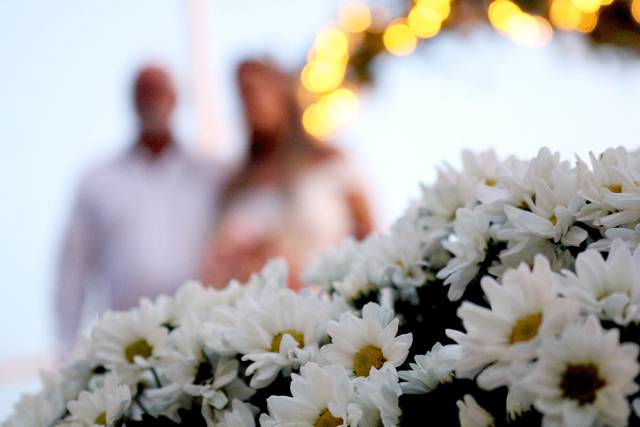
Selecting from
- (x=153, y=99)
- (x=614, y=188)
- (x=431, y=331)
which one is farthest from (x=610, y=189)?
(x=153, y=99)

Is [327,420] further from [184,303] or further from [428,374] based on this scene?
[184,303]

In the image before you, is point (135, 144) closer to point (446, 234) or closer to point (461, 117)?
point (461, 117)

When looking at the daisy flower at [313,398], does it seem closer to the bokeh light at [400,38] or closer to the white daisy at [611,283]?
the white daisy at [611,283]

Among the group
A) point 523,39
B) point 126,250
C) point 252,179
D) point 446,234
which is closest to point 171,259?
point 126,250

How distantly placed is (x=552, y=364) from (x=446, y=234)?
0.20 meters

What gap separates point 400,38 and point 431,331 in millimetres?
1184

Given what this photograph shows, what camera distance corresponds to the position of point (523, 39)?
4.45 ft

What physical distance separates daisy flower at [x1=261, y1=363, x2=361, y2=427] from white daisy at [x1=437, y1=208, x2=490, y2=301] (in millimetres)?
80

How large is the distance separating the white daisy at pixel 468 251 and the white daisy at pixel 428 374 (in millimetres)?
52

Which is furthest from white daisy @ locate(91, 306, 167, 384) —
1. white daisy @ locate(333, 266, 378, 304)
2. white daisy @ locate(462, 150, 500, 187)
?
white daisy @ locate(462, 150, 500, 187)

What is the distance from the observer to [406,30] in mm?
1497

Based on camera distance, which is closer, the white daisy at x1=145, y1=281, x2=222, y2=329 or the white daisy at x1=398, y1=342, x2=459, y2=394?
the white daisy at x1=398, y1=342, x2=459, y2=394

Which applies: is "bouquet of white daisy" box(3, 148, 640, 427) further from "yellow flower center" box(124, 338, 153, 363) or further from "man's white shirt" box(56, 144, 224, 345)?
"man's white shirt" box(56, 144, 224, 345)

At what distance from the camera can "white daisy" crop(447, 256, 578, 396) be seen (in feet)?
0.87
